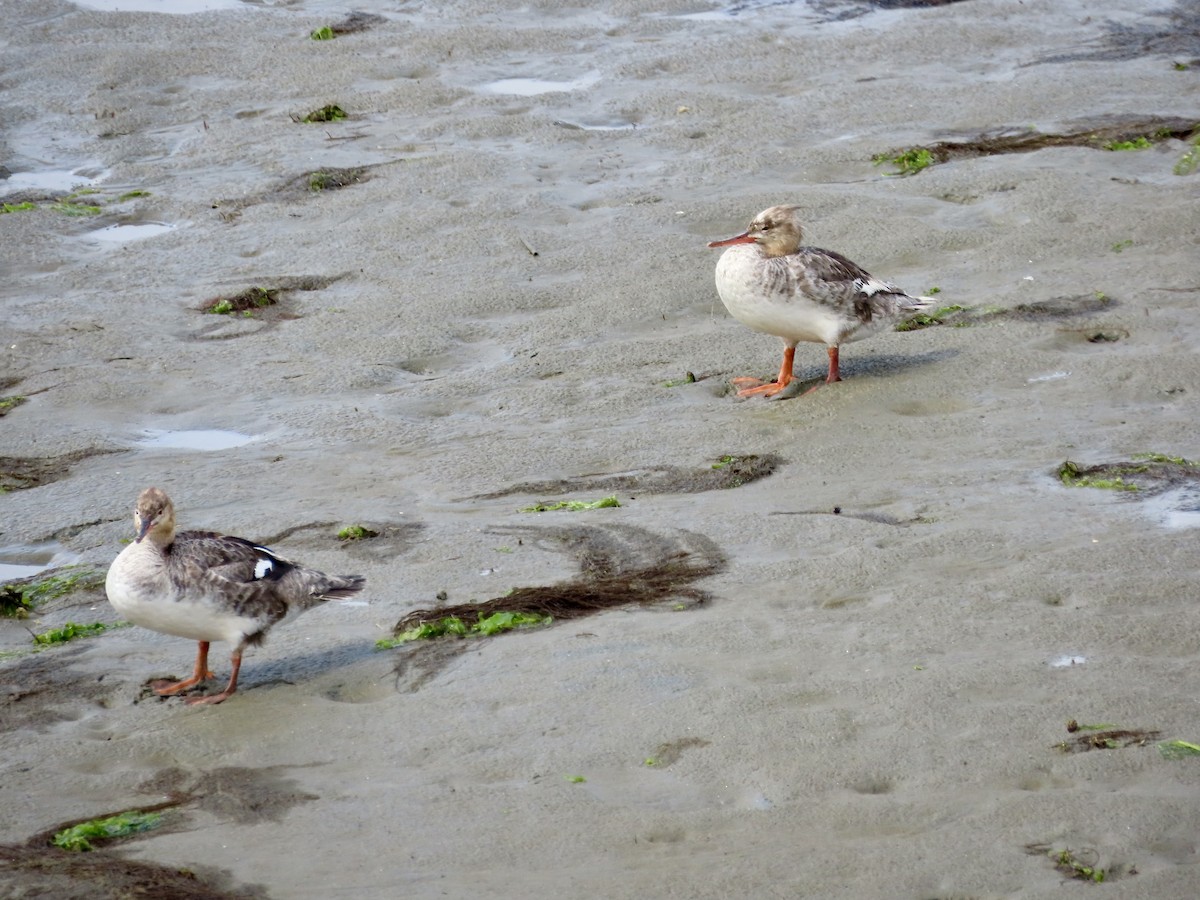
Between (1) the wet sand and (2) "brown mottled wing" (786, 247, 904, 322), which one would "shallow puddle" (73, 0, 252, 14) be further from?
(2) "brown mottled wing" (786, 247, 904, 322)

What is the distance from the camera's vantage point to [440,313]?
1099 centimetres

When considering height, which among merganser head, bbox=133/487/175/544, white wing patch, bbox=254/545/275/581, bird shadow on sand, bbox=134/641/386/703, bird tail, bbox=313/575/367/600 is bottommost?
bird shadow on sand, bbox=134/641/386/703

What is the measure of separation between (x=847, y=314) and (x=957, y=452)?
157 cm

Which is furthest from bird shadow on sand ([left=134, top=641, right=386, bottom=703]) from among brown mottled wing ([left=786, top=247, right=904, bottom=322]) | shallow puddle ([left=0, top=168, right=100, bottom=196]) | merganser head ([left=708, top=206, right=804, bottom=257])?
shallow puddle ([left=0, top=168, right=100, bottom=196])

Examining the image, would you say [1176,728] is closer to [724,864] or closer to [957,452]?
[724,864]

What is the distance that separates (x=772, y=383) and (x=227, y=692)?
173 inches

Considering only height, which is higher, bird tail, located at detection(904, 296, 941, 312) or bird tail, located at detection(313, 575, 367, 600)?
bird tail, located at detection(904, 296, 941, 312)

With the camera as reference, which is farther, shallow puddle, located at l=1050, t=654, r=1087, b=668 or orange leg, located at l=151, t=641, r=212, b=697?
orange leg, located at l=151, t=641, r=212, b=697

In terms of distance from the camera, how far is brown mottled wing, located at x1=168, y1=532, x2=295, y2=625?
633cm

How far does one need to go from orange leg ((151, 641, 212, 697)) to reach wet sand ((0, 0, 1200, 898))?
9 centimetres

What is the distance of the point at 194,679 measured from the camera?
21.3ft

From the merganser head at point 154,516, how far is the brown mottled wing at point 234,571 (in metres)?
0.07

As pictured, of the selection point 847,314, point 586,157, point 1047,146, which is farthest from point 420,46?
point 847,314

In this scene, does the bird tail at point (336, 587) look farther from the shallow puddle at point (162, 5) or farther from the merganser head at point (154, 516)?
the shallow puddle at point (162, 5)
